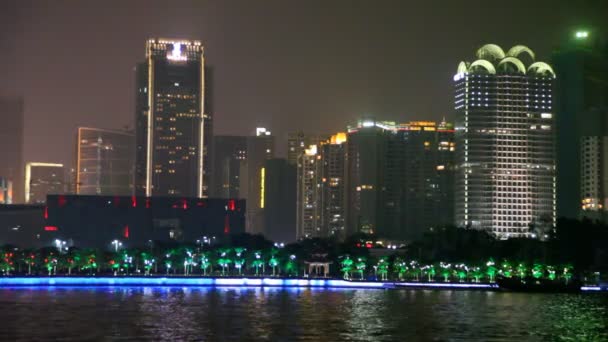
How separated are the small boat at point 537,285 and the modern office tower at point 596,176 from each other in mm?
41799

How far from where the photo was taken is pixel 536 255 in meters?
120

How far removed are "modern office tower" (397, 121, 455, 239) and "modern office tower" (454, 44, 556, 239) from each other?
23826 millimetres

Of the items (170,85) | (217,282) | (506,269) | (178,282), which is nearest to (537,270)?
(506,269)

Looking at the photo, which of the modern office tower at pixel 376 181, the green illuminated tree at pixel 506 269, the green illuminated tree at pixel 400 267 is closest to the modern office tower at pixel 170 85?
the modern office tower at pixel 376 181

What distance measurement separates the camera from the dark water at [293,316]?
2517 inches

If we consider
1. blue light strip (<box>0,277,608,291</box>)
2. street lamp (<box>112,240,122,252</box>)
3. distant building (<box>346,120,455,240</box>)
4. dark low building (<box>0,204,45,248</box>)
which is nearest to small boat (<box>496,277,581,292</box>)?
blue light strip (<box>0,277,608,291</box>)

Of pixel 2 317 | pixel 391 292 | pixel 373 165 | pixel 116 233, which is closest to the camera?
pixel 2 317

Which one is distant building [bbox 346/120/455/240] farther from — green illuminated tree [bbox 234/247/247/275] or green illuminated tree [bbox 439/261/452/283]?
green illuminated tree [bbox 439/261/452/283]

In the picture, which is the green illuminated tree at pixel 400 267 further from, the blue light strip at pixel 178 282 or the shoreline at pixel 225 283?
the blue light strip at pixel 178 282

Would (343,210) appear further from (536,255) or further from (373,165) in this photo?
(536,255)

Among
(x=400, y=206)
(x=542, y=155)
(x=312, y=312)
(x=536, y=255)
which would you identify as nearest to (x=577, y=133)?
(x=542, y=155)

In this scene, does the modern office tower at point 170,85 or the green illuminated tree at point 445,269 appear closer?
the green illuminated tree at point 445,269

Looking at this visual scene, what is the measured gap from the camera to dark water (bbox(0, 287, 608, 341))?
210 feet

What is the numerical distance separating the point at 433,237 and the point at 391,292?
25426 millimetres
